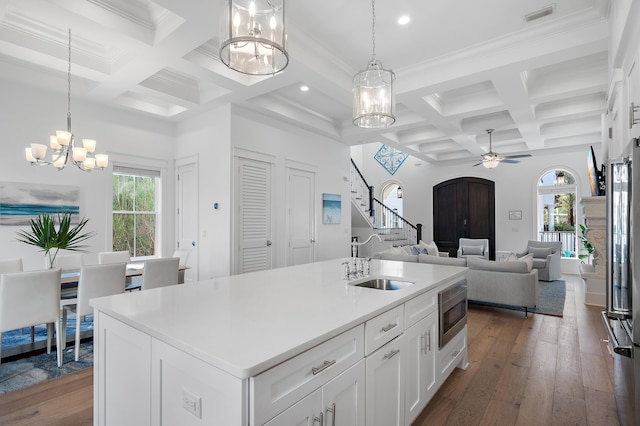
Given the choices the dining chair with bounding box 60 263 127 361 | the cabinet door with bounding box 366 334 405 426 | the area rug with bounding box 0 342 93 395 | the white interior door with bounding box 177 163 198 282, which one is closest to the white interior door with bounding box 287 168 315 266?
the white interior door with bounding box 177 163 198 282

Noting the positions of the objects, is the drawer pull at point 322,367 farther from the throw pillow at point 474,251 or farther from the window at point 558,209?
the window at point 558,209

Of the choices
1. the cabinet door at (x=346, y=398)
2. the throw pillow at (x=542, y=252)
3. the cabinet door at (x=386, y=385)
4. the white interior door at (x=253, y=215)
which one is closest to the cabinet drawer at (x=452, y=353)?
the cabinet door at (x=386, y=385)

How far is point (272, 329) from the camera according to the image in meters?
1.37

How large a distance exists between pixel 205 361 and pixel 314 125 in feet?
19.0

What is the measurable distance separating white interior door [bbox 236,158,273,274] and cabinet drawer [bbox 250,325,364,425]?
410 cm

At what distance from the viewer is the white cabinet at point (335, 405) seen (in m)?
1.20

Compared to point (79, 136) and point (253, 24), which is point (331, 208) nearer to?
point (79, 136)

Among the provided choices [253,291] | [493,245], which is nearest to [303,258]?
[253,291]

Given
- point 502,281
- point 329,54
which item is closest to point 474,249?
point 502,281

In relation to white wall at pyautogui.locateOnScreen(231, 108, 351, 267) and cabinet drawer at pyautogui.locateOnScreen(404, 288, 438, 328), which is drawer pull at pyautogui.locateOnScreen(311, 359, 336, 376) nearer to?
cabinet drawer at pyautogui.locateOnScreen(404, 288, 438, 328)

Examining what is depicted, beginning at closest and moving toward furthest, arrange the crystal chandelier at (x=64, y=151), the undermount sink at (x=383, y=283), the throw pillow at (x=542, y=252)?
the undermount sink at (x=383, y=283) → the crystal chandelier at (x=64, y=151) → the throw pillow at (x=542, y=252)

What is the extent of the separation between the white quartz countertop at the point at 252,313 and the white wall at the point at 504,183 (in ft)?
26.1

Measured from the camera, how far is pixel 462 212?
9.99 m

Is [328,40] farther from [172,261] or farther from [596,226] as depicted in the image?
[596,226]
